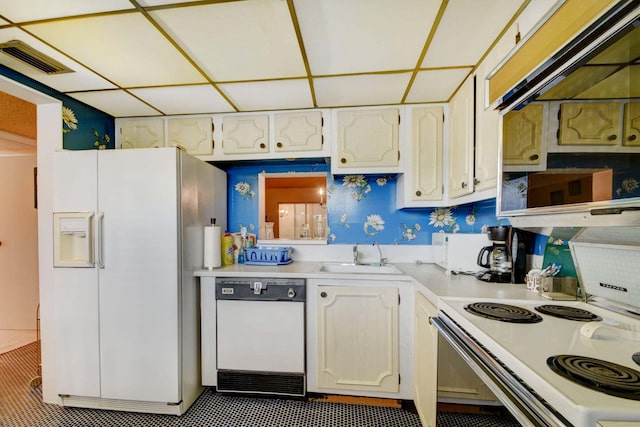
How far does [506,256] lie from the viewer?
1.56 meters

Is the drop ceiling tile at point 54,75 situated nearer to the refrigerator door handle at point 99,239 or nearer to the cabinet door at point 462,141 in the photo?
the refrigerator door handle at point 99,239

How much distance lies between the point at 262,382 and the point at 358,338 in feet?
2.40

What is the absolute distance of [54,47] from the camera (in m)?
1.45

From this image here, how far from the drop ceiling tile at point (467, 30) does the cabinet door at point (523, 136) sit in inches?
18.3

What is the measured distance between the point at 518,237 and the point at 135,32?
2.24 metres

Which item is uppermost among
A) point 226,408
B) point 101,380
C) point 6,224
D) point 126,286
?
point 6,224

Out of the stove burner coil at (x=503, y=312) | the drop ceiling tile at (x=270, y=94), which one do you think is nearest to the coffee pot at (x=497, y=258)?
the stove burner coil at (x=503, y=312)

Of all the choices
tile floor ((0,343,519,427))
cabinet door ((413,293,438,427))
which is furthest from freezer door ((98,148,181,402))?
cabinet door ((413,293,438,427))

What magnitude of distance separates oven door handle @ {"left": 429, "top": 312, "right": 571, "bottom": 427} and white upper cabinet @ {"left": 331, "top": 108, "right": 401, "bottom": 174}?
4.61 ft

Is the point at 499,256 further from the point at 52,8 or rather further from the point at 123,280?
the point at 52,8

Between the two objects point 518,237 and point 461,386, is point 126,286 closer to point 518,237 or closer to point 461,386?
point 461,386

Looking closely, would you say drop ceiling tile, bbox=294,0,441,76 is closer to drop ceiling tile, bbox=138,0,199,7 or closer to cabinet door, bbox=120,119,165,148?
drop ceiling tile, bbox=138,0,199,7

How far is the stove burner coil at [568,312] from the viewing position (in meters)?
0.98

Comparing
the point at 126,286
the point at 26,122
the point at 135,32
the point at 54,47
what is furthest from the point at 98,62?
the point at 26,122
